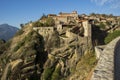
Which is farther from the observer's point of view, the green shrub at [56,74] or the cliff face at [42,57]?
the cliff face at [42,57]

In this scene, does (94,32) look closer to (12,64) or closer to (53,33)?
(53,33)

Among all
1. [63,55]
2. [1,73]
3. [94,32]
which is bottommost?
[1,73]

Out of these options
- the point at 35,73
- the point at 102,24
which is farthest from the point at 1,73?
the point at 102,24

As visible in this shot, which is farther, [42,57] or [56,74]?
[42,57]

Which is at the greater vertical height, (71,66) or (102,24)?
(102,24)

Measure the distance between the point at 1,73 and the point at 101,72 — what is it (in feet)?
194

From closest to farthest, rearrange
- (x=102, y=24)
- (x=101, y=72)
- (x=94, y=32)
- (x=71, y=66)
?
(x=101, y=72) < (x=71, y=66) < (x=94, y=32) < (x=102, y=24)

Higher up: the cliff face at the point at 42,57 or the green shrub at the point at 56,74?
the cliff face at the point at 42,57

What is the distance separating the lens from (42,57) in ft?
216

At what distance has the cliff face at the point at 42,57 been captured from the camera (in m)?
61.5

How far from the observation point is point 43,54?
65938 mm

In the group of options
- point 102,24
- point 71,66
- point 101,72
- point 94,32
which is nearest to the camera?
point 101,72

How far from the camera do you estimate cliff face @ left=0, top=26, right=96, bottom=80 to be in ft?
202

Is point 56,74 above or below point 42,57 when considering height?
below
